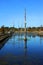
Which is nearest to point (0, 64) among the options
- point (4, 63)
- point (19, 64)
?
point (4, 63)

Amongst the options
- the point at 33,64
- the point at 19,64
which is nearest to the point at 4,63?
the point at 19,64

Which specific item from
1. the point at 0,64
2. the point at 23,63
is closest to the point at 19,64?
the point at 23,63

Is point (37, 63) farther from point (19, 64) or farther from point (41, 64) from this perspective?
point (19, 64)

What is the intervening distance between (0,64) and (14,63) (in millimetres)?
1025

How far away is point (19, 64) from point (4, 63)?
1.12m

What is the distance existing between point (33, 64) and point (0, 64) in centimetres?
231

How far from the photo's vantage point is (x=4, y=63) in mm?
11734

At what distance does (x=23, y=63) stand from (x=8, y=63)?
1080 millimetres

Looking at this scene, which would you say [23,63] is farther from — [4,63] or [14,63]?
[4,63]

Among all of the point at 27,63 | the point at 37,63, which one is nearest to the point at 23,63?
the point at 27,63

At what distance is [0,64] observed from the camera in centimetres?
1141

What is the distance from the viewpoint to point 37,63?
38.7 ft

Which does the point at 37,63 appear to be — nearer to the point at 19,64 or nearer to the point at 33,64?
the point at 33,64

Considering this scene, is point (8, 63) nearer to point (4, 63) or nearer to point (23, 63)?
point (4, 63)
